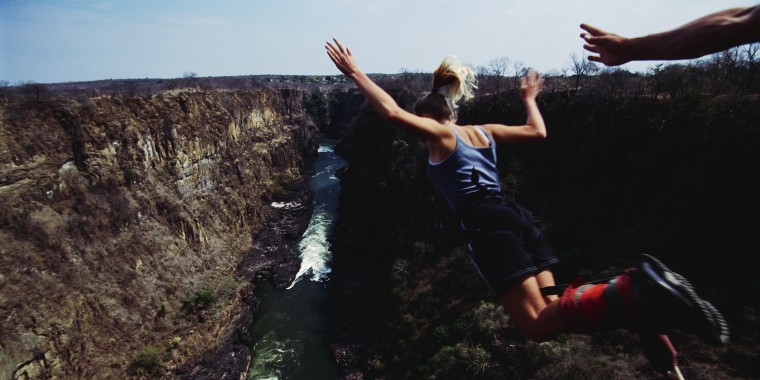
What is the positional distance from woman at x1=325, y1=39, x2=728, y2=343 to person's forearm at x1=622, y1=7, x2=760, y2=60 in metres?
1.28

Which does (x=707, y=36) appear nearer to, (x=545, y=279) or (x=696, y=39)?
(x=696, y=39)

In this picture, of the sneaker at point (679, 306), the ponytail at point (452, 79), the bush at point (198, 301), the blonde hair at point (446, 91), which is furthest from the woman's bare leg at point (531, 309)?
the bush at point (198, 301)

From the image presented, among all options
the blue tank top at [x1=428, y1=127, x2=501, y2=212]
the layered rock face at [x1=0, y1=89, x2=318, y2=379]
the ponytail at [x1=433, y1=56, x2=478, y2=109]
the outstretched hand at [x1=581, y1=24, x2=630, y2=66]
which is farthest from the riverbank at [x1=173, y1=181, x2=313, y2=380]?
the outstretched hand at [x1=581, y1=24, x2=630, y2=66]

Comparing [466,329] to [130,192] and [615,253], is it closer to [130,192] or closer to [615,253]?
[615,253]

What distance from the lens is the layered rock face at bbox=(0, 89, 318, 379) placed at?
1748 centimetres

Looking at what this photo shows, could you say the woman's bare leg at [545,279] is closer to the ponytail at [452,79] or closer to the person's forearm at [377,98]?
the ponytail at [452,79]

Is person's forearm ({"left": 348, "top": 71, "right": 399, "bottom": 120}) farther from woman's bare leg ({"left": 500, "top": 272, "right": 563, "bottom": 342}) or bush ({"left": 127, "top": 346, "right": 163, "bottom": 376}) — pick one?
bush ({"left": 127, "top": 346, "right": 163, "bottom": 376})

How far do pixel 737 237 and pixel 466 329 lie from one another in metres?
14.0

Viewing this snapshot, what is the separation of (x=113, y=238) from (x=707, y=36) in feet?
91.9

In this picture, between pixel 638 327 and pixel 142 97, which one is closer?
pixel 638 327

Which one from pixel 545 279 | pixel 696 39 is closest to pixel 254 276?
pixel 545 279

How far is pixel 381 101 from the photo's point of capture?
2730 mm

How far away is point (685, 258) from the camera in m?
18.5

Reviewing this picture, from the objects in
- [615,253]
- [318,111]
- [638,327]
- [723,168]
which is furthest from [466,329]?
[318,111]
